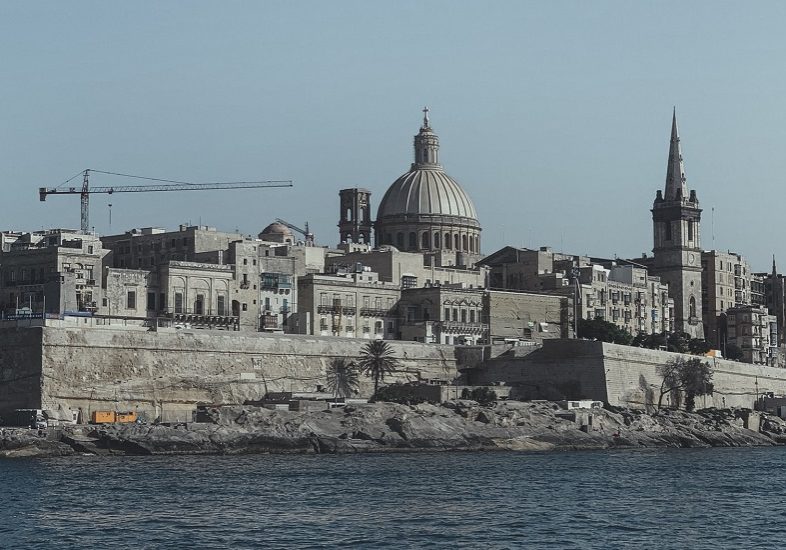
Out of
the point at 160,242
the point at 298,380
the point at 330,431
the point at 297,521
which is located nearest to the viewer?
the point at 297,521

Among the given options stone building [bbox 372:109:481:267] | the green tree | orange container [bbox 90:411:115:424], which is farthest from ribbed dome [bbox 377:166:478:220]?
orange container [bbox 90:411:115:424]

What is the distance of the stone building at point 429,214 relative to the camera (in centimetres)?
10988

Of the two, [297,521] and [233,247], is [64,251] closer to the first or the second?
[233,247]

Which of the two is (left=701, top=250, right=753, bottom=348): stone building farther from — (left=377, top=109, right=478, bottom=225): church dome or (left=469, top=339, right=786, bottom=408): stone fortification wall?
(left=469, top=339, right=786, bottom=408): stone fortification wall

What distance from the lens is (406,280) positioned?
95.6 m

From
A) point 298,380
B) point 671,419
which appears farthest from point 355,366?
point 671,419

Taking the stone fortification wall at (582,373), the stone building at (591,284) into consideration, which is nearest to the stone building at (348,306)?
the stone fortification wall at (582,373)

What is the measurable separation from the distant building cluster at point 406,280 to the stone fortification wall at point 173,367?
2.59m

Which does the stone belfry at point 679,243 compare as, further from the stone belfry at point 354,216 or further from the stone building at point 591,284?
the stone belfry at point 354,216

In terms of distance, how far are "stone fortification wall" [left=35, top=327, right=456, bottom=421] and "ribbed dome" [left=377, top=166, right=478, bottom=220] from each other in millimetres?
31910

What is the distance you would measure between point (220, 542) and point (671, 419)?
43.7 m

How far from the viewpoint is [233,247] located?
3312 inches

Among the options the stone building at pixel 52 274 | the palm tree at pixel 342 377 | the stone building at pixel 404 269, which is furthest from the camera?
the stone building at pixel 404 269

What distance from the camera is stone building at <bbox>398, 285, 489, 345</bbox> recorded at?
89.2 meters
